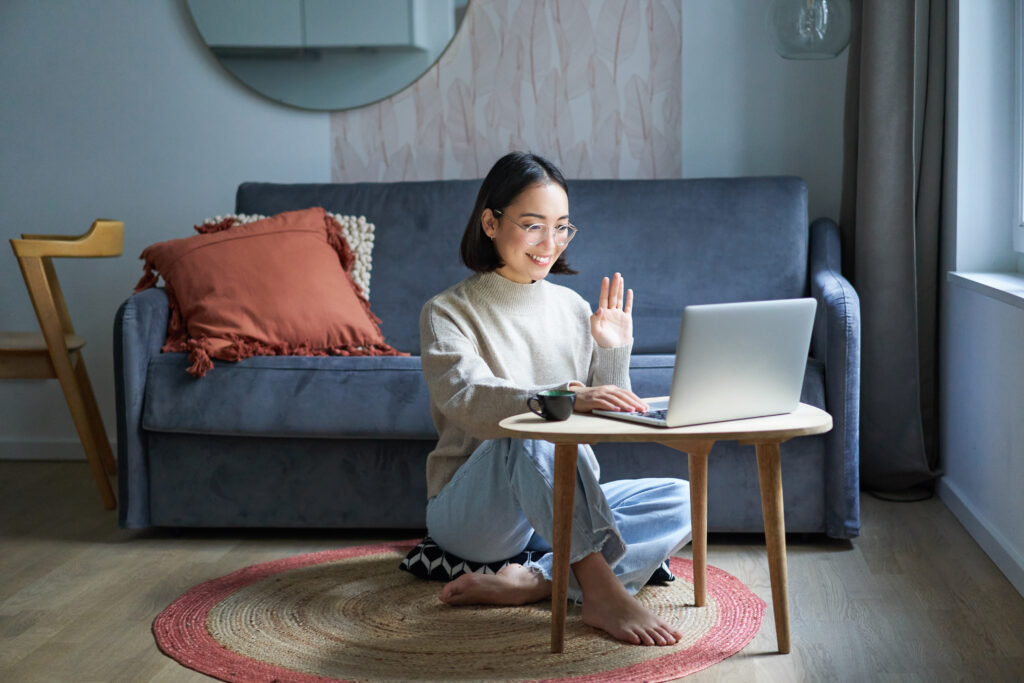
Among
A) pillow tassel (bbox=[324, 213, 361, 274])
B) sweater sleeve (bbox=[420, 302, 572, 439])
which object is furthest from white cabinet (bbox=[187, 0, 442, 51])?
sweater sleeve (bbox=[420, 302, 572, 439])

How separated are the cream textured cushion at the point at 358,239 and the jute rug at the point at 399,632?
90 centimetres

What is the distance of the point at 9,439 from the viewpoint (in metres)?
3.50

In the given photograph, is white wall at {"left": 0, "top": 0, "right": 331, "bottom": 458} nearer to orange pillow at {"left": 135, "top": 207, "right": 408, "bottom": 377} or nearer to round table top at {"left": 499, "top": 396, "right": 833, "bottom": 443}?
orange pillow at {"left": 135, "top": 207, "right": 408, "bottom": 377}

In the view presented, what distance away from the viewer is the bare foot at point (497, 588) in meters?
1.96

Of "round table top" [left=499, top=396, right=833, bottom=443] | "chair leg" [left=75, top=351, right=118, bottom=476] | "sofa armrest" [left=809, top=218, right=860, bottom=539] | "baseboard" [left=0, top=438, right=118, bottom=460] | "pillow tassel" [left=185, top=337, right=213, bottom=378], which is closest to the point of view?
"round table top" [left=499, top=396, right=833, bottom=443]

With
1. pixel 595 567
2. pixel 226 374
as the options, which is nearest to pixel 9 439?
pixel 226 374

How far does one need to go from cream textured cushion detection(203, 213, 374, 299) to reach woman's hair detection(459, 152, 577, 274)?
3.18 feet

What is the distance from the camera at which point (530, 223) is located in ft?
6.07

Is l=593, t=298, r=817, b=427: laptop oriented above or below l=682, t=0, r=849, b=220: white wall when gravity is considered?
below

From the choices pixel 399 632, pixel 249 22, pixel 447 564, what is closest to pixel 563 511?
pixel 399 632

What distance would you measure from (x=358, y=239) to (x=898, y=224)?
1.43m

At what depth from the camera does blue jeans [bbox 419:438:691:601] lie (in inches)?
67.7

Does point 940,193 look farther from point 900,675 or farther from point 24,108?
point 24,108

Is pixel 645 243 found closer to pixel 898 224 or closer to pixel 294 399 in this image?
pixel 898 224
